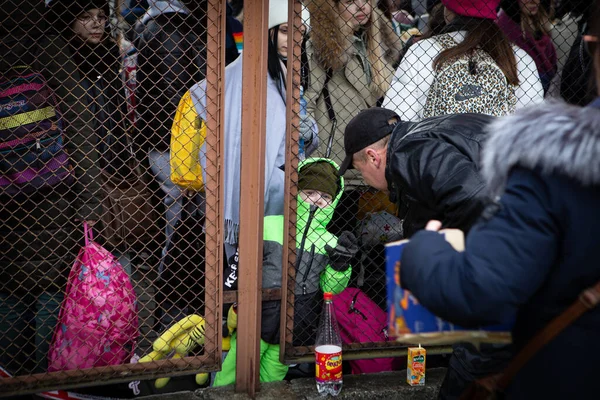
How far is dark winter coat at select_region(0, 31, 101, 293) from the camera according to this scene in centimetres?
349

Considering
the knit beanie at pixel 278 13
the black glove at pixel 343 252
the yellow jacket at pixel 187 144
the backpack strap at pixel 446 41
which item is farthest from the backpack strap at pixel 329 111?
the yellow jacket at pixel 187 144

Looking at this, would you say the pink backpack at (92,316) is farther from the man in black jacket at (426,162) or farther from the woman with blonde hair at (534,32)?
the woman with blonde hair at (534,32)

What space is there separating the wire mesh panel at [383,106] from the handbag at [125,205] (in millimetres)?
974

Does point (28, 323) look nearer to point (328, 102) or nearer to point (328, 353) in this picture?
point (328, 353)

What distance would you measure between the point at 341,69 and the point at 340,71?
2cm

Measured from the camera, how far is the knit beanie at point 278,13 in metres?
3.92

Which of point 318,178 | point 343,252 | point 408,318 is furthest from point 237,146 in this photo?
point 408,318

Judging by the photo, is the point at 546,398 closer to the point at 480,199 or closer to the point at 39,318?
the point at 480,199

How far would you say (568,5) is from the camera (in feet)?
15.3

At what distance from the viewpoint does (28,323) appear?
3.50 m

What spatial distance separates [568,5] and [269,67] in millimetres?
2302

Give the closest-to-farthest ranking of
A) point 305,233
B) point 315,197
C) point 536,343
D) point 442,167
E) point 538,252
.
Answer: point 538,252
point 536,343
point 442,167
point 305,233
point 315,197

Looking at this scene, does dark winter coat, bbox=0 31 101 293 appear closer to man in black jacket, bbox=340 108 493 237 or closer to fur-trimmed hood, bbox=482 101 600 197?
man in black jacket, bbox=340 108 493 237

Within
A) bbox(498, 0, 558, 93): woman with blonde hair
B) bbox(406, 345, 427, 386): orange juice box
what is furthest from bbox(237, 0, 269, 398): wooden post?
bbox(498, 0, 558, 93): woman with blonde hair
